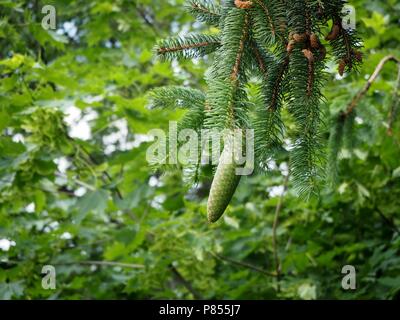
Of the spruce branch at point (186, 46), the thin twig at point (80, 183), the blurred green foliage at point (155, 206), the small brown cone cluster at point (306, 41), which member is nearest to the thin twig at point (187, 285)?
the blurred green foliage at point (155, 206)

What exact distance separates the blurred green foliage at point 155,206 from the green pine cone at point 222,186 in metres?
1.75

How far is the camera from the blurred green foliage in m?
3.26

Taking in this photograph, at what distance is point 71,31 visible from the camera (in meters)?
6.65

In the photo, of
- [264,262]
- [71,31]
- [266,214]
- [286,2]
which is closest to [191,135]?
[286,2]

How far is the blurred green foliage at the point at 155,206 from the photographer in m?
3.26

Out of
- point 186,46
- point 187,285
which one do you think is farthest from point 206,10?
point 187,285

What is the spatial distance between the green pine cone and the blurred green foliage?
1749mm

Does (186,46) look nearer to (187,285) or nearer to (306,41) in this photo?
(306,41)

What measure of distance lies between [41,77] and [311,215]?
1.97 meters

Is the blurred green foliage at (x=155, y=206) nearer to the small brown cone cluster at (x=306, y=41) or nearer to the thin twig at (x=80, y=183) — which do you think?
the thin twig at (x=80, y=183)

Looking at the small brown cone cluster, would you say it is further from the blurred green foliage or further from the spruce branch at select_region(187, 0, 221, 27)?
the blurred green foliage

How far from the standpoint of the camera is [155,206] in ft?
14.7

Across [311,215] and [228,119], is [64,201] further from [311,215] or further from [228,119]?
[228,119]

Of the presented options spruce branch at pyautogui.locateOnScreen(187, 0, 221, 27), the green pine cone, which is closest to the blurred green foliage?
spruce branch at pyautogui.locateOnScreen(187, 0, 221, 27)
